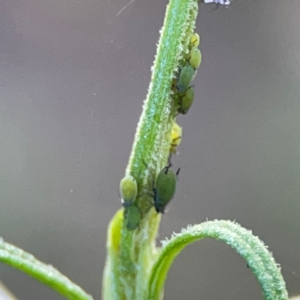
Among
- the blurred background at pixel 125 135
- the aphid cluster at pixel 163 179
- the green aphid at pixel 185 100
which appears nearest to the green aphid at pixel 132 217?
the aphid cluster at pixel 163 179

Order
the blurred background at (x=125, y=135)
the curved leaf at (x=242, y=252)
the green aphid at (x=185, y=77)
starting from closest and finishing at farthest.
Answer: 1. the curved leaf at (x=242, y=252)
2. the green aphid at (x=185, y=77)
3. the blurred background at (x=125, y=135)

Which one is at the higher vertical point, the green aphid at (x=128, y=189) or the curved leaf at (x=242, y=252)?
the green aphid at (x=128, y=189)

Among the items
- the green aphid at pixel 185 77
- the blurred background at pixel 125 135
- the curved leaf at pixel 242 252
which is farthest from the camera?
the blurred background at pixel 125 135

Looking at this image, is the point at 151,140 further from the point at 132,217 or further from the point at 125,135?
the point at 125,135

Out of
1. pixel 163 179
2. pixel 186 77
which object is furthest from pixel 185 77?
pixel 163 179

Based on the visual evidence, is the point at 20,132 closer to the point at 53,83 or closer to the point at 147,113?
the point at 53,83

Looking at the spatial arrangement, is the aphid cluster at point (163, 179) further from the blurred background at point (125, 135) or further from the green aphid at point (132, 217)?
the blurred background at point (125, 135)

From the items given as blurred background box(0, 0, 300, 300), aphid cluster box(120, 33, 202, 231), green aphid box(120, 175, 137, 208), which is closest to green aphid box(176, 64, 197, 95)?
aphid cluster box(120, 33, 202, 231)

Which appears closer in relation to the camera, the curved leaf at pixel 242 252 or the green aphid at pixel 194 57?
the curved leaf at pixel 242 252
